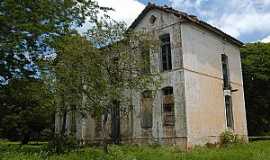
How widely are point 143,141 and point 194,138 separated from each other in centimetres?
347

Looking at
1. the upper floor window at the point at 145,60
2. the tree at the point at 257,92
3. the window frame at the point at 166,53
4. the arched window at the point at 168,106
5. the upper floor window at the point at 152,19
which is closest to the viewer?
the upper floor window at the point at 145,60

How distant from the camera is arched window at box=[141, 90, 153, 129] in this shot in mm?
23766

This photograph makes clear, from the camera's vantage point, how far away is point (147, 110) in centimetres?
2406

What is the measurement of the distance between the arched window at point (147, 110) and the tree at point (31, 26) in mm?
6518

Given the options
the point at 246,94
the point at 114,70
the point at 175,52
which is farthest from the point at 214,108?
the point at 246,94

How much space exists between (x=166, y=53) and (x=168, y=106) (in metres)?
3.54

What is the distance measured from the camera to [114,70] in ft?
56.9

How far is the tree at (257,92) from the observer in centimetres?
3559

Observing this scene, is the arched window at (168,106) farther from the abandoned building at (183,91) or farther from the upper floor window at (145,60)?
the upper floor window at (145,60)

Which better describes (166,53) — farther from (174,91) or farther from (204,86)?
(204,86)

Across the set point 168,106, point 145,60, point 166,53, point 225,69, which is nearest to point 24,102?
point 168,106

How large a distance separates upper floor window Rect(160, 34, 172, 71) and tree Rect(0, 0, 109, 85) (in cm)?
519

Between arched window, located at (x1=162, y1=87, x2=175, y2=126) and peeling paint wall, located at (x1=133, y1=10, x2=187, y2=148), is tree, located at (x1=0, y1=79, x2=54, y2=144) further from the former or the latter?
arched window, located at (x1=162, y1=87, x2=175, y2=126)

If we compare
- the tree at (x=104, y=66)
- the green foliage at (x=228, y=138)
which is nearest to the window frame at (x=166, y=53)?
the tree at (x=104, y=66)
